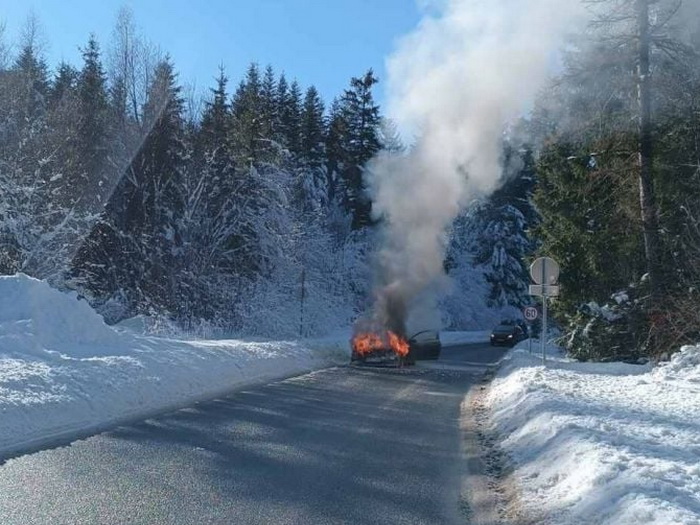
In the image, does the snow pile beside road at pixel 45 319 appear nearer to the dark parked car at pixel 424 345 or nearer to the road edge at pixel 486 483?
the road edge at pixel 486 483

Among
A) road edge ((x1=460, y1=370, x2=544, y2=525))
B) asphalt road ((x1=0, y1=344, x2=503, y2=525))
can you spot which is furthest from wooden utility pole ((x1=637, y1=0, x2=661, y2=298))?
road edge ((x1=460, y1=370, x2=544, y2=525))

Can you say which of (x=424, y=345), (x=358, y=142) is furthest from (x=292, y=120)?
(x=424, y=345)

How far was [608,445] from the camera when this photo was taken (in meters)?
8.27

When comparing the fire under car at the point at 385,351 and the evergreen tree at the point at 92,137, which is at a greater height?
the evergreen tree at the point at 92,137

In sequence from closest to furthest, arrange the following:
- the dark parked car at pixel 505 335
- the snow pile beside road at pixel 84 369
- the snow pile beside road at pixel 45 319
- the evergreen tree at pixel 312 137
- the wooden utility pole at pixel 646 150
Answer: the snow pile beside road at pixel 84 369 → the snow pile beside road at pixel 45 319 → the wooden utility pole at pixel 646 150 → the dark parked car at pixel 505 335 → the evergreen tree at pixel 312 137

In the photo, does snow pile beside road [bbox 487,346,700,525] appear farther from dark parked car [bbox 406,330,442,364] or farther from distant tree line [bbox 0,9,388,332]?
distant tree line [bbox 0,9,388,332]

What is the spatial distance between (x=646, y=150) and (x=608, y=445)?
15.1m

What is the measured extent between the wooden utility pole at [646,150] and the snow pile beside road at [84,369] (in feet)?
35.5

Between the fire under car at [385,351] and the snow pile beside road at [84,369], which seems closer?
the snow pile beside road at [84,369]

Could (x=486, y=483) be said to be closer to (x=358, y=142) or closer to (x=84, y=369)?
(x=84, y=369)

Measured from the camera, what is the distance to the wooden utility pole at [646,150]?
20.3m

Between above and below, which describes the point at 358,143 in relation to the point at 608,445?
above

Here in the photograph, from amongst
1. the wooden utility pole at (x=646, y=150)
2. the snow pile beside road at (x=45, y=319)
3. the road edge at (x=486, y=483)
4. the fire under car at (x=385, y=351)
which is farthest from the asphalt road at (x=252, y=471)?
the fire under car at (x=385, y=351)

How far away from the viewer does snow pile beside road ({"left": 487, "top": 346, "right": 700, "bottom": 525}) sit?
623 cm
